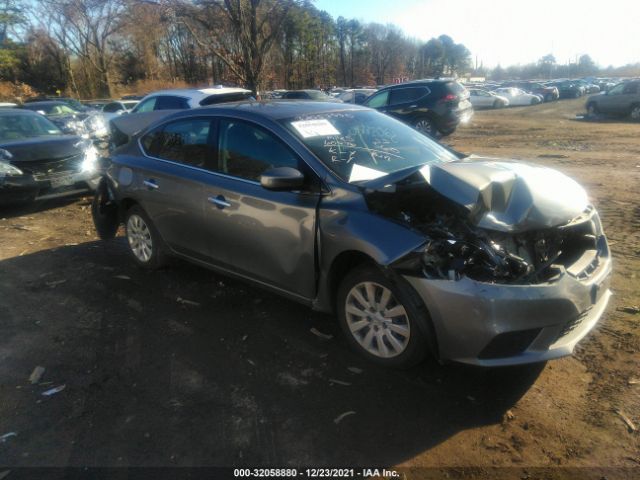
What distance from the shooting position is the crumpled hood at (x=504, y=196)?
299 cm

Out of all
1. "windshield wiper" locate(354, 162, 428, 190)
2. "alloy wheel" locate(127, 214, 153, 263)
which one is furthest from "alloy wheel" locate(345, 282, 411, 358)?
"alloy wheel" locate(127, 214, 153, 263)

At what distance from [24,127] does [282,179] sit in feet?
25.0

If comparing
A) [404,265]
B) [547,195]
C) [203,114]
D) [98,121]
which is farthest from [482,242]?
[98,121]

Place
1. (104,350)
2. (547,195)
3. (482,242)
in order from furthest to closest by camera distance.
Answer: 1. (104,350)
2. (547,195)
3. (482,242)

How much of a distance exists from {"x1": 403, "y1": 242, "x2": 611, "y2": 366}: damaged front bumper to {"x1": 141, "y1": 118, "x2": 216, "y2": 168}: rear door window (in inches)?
91.1

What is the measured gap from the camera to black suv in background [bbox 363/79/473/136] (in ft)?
48.1

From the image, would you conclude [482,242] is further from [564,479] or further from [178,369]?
[178,369]

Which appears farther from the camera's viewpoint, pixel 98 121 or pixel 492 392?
pixel 98 121

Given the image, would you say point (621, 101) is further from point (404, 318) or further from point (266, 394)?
point (266, 394)

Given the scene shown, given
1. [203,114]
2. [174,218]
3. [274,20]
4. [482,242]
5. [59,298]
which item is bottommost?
[59,298]

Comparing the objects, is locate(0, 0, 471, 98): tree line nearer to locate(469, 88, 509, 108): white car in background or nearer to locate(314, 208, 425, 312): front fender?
locate(314, 208, 425, 312): front fender

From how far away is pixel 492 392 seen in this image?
10.1 feet

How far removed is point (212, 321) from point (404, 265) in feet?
6.15

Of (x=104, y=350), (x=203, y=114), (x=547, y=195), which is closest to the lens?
(x=547, y=195)
